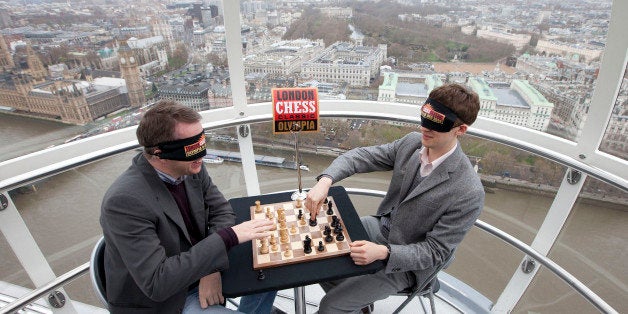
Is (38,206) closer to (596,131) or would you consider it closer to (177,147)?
(177,147)

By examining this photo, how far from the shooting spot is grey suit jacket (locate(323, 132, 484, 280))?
4.92ft

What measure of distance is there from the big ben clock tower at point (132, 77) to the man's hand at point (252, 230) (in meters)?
1.86

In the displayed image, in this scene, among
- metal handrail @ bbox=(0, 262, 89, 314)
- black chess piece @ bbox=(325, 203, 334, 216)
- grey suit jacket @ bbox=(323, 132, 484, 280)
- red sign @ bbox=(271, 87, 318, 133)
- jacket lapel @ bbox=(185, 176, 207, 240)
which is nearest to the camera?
grey suit jacket @ bbox=(323, 132, 484, 280)

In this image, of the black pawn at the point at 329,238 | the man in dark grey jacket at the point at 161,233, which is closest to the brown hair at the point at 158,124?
the man in dark grey jacket at the point at 161,233

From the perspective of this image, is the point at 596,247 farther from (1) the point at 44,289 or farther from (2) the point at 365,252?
(1) the point at 44,289

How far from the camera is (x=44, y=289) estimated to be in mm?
2020

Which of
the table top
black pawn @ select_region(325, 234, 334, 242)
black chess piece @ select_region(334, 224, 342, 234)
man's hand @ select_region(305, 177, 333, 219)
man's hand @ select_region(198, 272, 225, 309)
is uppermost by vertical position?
man's hand @ select_region(305, 177, 333, 219)

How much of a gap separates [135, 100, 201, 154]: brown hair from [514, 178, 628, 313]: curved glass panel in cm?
247

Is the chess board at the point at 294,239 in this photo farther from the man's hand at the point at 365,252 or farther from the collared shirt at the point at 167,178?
the collared shirt at the point at 167,178

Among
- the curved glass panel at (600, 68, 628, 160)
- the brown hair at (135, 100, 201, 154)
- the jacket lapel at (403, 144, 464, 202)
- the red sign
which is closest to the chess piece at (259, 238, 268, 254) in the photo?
the brown hair at (135, 100, 201, 154)

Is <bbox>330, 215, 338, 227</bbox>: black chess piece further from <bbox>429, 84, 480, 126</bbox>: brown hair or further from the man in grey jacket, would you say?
<bbox>429, 84, 480, 126</bbox>: brown hair

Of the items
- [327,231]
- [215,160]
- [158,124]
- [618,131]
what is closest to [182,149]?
[158,124]

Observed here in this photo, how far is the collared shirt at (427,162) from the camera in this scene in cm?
166

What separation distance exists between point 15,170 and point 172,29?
1.61 metres
